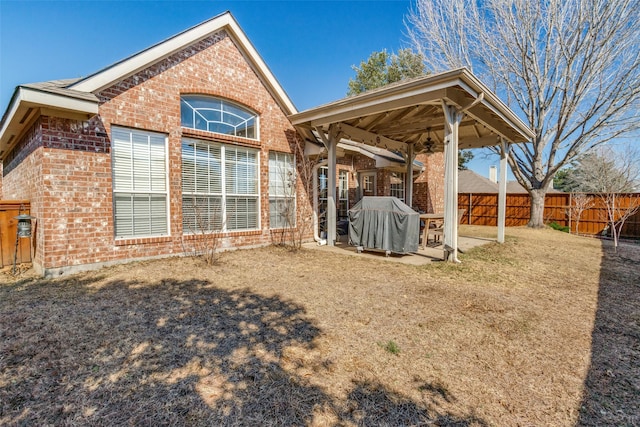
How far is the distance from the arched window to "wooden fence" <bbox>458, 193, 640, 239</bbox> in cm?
1577

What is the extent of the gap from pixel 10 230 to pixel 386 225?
7991 millimetres

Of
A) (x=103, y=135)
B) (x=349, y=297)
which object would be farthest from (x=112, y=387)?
(x=103, y=135)

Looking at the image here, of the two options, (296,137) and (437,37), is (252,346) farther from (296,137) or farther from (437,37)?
(437,37)

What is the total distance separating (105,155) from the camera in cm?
575

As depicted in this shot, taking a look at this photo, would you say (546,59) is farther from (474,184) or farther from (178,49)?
(178,49)

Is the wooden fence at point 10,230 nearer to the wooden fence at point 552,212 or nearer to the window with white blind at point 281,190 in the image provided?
the window with white blind at point 281,190

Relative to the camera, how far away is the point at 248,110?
8.02m

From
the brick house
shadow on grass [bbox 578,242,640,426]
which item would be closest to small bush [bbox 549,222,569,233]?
shadow on grass [bbox 578,242,640,426]

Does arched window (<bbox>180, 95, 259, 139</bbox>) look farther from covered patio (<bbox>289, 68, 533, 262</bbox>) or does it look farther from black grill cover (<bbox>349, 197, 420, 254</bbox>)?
black grill cover (<bbox>349, 197, 420, 254</bbox>)

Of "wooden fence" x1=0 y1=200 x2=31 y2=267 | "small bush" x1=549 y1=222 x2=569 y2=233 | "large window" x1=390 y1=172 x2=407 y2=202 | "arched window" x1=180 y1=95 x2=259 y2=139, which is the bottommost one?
"small bush" x1=549 y1=222 x2=569 y2=233

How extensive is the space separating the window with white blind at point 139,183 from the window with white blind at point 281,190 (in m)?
2.84

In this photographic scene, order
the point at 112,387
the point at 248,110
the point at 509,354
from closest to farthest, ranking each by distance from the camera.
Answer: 1. the point at 112,387
2. the point at 509,354
3. the point at 248,110

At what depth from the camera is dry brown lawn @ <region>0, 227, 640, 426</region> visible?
2.14m

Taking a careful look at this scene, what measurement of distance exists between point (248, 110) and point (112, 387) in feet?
23.1
